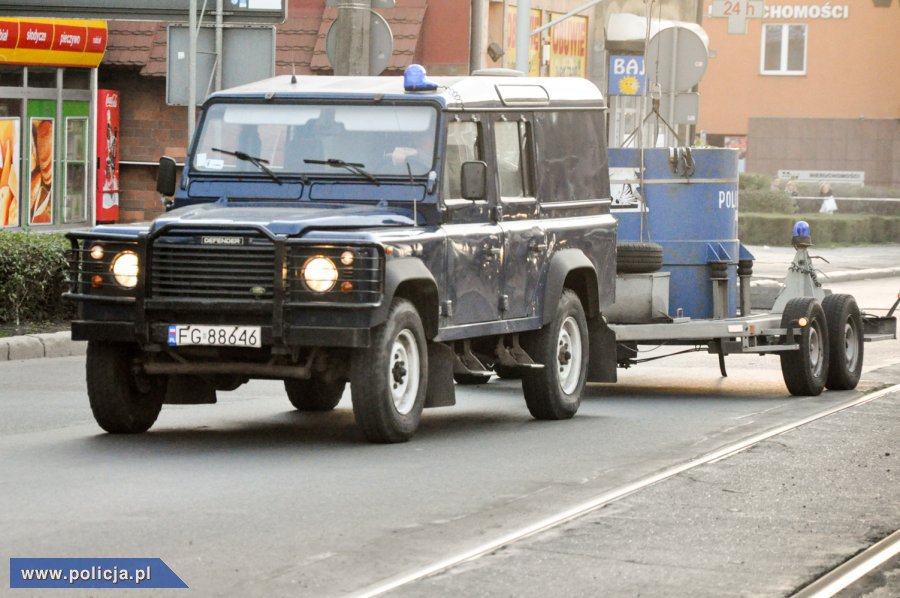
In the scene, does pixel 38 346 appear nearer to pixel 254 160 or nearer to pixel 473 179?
pixel 254 160

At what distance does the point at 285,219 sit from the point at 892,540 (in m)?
3.89

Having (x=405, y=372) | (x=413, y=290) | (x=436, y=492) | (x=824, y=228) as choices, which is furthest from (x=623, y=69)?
(x=436, y=492)

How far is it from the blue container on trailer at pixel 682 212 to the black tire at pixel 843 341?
743mm

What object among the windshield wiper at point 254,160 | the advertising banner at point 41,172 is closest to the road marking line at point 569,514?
the windshield wiper at point 254,160

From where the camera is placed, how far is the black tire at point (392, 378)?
10.4 m

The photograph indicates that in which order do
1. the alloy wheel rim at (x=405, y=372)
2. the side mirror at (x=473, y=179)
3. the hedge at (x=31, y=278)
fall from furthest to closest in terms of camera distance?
the hedge at (x=31, y=278)
the side mirror at (x=473, y=179)
the alloy wheel rim at (x=405, y=372)

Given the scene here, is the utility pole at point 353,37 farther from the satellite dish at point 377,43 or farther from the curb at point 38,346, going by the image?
the curb at point 38,346

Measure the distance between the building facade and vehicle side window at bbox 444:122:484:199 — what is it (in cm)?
5245

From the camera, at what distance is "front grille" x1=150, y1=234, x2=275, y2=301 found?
33.8 ft

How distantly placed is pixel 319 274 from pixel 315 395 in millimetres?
2702

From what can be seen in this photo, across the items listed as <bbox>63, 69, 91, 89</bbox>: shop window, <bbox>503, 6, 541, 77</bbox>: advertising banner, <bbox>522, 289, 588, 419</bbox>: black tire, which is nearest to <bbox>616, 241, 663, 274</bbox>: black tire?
<bbox>522, 289, 588, 419</bbox>: black tire

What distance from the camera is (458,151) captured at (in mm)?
11727

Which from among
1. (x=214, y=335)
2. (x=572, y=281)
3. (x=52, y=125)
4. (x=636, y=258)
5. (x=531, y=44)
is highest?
(x=531, y=44)

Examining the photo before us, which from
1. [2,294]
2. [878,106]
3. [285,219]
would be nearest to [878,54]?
[878,106]
